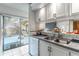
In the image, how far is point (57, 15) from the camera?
2.13 meters

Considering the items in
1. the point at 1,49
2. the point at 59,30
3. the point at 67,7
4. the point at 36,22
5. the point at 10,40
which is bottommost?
the point at 1,49

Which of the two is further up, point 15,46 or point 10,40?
Result: point 10,40

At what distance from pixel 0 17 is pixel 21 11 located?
0.74 meters

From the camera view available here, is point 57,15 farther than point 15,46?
No

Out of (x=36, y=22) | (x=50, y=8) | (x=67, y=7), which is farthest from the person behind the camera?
(x=36, y=22)

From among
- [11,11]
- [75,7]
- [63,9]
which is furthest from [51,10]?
[11,11]

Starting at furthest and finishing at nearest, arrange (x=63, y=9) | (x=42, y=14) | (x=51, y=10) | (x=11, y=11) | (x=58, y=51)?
(x=11, y=11), (x=42, y=14), (x=51, y=10), (x=63, y=9), (x=58, y=51)

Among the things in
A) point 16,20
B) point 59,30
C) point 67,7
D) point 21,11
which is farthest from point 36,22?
point 67,7

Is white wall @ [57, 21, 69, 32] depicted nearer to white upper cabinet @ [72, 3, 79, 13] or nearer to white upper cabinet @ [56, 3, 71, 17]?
white upper cabinet @ [56, 3, 71, 17]

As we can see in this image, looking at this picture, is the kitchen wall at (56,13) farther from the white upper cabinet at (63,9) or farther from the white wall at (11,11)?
the white wall at (11,11)

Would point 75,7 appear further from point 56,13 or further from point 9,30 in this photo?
point 9,30

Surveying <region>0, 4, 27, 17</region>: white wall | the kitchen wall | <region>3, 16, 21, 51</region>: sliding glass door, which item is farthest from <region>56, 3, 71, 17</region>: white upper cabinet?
<region>3, 16, 21, 51</region>: sliding glass door

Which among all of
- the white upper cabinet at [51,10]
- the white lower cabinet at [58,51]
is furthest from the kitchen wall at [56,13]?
the white lower cabinet at [58,51]

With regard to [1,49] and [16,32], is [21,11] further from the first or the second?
[1,49]
